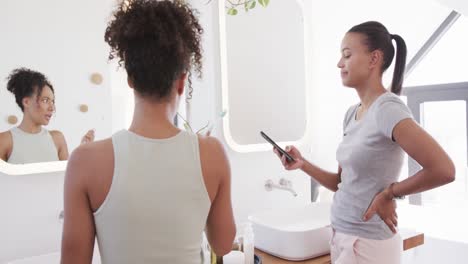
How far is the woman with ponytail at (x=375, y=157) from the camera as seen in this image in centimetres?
100

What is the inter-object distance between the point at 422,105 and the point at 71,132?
229 cm

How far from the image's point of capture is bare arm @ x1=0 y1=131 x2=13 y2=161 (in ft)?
3.96

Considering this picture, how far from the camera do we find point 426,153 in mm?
987

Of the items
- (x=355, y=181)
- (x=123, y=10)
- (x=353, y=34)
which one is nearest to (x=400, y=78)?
(x=353, y=34)

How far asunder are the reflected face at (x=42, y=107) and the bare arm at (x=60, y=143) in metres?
0.05

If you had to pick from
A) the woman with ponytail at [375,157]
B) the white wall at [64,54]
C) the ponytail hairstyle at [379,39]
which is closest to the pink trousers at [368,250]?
the woman with ponytail at [375,157]

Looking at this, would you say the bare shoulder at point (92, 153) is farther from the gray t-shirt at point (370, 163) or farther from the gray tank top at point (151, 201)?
the gray t-shirt at point (370, 163)

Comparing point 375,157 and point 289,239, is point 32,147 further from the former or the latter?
point 375,157

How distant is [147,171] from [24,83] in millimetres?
784

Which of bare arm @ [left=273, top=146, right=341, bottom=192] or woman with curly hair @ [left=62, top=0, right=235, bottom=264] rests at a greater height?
woman with curly hair @ [left=62, top=0, right=235, bottom=264]

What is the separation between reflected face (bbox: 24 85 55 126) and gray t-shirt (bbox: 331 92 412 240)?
0.99 m

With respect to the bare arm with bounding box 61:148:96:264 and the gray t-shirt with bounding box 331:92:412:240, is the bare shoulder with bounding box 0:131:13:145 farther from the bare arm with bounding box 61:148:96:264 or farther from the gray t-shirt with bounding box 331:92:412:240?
the gray t-shirt with bounding box 331:92:412:240

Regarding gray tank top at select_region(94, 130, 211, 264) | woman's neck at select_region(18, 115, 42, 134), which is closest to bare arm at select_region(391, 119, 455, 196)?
gray tank top at select_region(94, 130, 211, 264)

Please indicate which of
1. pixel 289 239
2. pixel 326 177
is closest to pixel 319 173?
pixel 326 177
